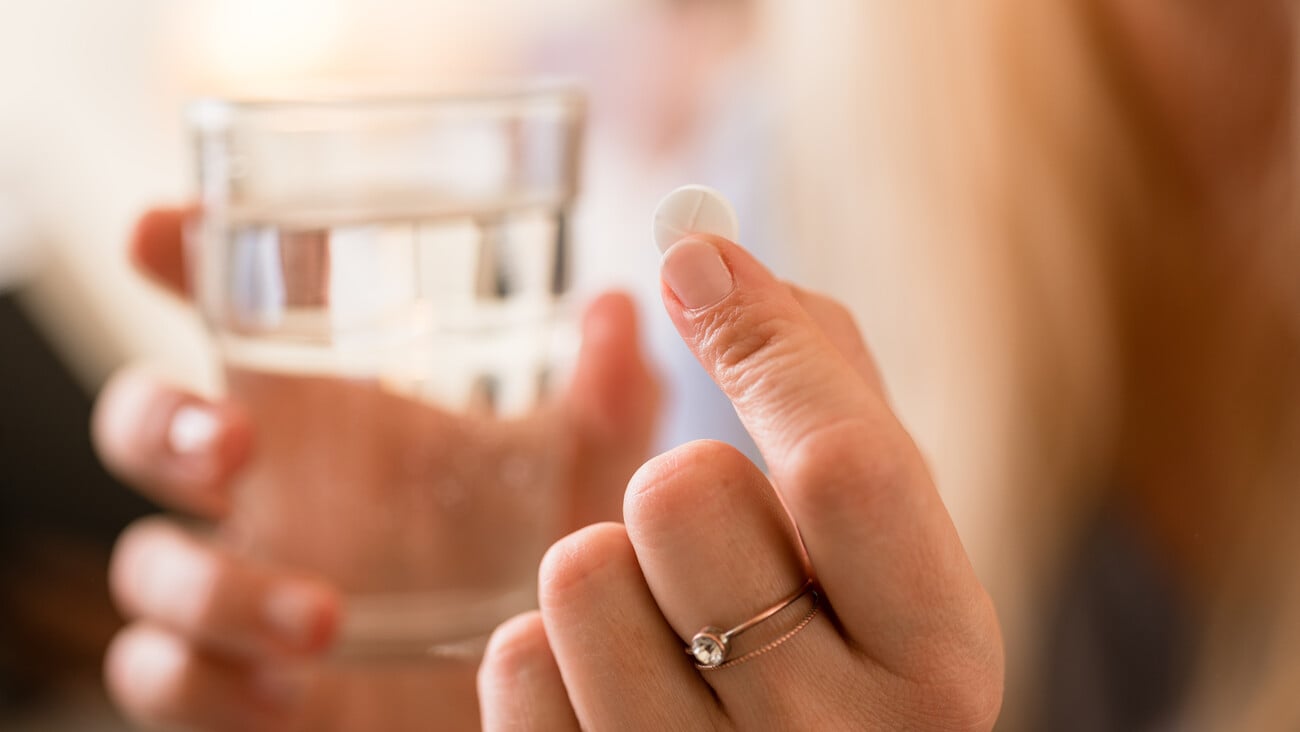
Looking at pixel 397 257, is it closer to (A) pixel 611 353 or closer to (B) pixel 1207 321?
(A) pixel 611 353

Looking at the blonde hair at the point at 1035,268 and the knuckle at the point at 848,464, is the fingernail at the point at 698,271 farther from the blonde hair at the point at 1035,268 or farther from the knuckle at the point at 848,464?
the blonde hair at the point at 1035,268

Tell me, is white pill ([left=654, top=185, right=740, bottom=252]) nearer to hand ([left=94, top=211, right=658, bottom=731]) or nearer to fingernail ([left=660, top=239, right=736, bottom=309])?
fingernail ([left=660, top=239, right=736, bottom=309])

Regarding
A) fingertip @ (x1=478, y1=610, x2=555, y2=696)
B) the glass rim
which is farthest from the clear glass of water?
fingertip @ (x1=478, y1=610, x2=555, y2=696)

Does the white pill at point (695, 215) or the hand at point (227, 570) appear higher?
the white pill at point (695, 215)

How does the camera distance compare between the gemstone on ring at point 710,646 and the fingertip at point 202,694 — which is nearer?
the gemstone on ring at point 710,646

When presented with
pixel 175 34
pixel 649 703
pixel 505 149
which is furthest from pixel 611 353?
pixel 175 34

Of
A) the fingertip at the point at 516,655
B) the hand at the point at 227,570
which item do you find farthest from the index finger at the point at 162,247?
the fingertip at the point at 516,655
